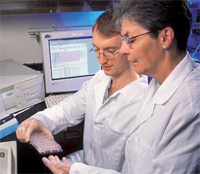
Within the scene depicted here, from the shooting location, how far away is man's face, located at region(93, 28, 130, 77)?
110cm

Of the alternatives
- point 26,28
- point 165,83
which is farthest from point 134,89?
point 26,28

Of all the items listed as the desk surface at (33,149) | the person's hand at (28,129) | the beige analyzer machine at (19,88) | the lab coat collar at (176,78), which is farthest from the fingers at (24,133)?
the lab coat collar at (176,78)

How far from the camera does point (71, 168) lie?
→ 1059 mm

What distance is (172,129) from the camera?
2.56 feet

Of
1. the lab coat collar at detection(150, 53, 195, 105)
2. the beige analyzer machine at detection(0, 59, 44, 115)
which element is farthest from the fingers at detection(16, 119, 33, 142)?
the lab coat collar at detection(150, 53, 195, 105)

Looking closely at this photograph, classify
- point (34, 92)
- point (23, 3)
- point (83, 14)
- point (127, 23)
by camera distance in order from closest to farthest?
1. point (127, 23)
2. point (23, 3)
3. point (34, 92)
4. point (83, 14)

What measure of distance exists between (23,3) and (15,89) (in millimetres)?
523

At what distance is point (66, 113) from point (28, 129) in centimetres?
26

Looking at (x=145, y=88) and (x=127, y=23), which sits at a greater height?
(x=127, y=23)

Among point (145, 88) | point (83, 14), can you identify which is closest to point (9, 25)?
point (83, 14)

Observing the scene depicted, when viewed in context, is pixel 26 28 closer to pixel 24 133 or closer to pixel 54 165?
pixel 24 133

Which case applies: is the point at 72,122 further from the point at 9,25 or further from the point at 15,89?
the point at 9,25

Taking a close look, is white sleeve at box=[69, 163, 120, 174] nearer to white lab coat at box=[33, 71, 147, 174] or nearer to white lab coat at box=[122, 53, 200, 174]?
white lab coat at box=[33, 71, 147, 174]

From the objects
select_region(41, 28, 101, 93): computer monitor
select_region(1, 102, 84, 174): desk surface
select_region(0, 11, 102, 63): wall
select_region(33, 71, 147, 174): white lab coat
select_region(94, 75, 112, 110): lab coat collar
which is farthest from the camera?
select_region(0, 11, 102, 63): wall
